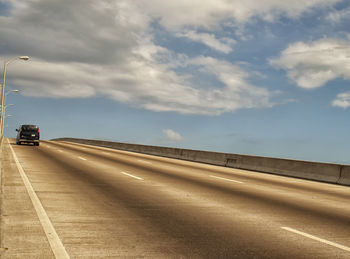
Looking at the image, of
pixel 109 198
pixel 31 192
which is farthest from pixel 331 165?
pixel 31 192

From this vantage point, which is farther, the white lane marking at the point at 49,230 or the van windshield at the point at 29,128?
the van windshield at the point at 29,128

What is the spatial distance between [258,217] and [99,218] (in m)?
3.24

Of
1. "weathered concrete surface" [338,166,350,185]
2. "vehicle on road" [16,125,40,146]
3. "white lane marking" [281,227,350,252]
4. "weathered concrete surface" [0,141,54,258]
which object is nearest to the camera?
"weathered concrete surface" [0,141,54,258]

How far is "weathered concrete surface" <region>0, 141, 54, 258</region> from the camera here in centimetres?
484

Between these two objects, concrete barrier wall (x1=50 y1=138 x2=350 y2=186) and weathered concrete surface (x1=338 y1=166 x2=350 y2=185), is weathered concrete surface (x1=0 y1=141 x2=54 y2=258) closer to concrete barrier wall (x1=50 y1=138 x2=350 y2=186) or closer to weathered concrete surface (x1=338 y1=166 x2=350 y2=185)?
weathered concrete surface (x1=338 y1=166 x2=350 y2=185)

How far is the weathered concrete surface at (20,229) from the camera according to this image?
4.84m

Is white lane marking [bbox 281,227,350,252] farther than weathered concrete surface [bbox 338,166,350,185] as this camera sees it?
No

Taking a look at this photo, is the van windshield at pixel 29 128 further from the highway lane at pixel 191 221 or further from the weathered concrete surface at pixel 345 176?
the weathered concrete surface at pixel 345 176

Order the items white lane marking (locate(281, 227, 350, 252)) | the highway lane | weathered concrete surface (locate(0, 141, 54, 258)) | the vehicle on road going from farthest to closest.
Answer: the vehicle on road
white lane marking (locate(281, 227, 350, 252))
the highway lane
weathered concrete surface (locate(0, 141, 54, 258))

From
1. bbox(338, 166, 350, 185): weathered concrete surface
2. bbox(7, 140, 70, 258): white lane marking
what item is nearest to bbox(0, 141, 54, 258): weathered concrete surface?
bbox(7, 140, 70, 258): white lane marking

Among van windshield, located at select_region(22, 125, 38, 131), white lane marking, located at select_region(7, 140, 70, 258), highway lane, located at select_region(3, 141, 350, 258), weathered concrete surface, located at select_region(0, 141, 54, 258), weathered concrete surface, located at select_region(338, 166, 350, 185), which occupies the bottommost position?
weathered concrete surface, located at select_region(0, 141, 54, 258)

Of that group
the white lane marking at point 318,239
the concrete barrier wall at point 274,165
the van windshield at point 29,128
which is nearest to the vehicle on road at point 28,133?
the van windshield at point 29,128

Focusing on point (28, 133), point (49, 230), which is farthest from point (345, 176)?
point (28, 133)

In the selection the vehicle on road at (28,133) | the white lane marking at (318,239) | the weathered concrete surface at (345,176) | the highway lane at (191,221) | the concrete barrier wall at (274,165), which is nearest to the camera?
the highway lane at (191,221)
